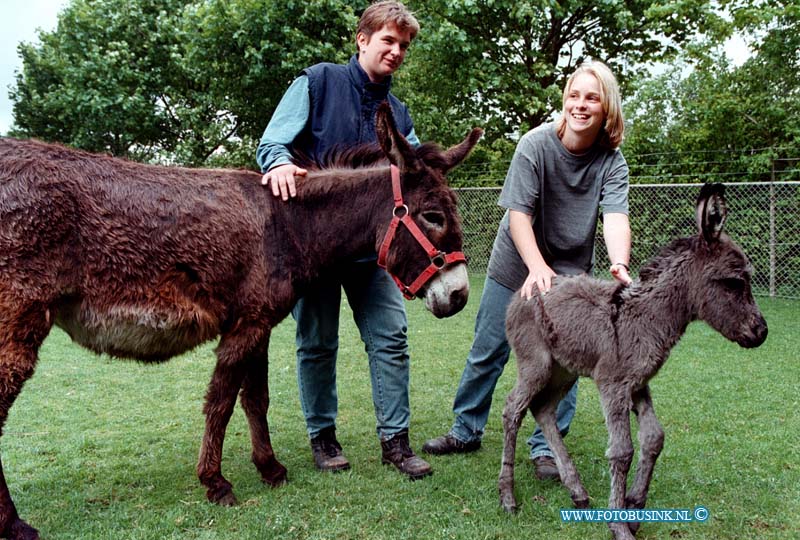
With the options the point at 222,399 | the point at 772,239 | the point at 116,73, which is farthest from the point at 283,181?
the point at 116,73

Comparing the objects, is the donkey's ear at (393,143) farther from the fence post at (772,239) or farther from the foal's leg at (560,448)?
the fence post at (772,239)

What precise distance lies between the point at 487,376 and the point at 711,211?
195cm

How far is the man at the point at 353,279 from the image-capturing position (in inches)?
155

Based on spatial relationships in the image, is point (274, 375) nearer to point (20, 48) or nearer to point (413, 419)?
point (413, 419)

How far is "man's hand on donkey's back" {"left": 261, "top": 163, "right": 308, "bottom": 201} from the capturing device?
3.66m

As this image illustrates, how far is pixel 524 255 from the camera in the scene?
11.6 feet

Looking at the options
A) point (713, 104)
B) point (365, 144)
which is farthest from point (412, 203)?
point (713, 104)

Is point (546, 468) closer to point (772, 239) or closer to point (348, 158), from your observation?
point (348, 158)

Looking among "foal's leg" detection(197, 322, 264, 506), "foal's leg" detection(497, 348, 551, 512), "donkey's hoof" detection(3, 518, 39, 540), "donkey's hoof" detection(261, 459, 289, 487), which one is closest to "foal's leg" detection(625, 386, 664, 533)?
"foal's leg" detection(497, 348, 551, 512)

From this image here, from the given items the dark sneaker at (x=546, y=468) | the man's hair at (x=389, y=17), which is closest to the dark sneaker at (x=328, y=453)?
the dark sneaker at (x=546, y=468)

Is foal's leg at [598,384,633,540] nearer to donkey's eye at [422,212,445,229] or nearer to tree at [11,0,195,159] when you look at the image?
donkey's eye at [422,212,445,229]

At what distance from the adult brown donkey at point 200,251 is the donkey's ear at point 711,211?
126cm

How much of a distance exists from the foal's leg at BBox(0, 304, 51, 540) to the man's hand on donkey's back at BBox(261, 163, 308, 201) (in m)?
1.39

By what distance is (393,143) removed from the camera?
11.6ft
